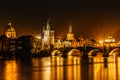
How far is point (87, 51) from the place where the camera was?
91.1 meters

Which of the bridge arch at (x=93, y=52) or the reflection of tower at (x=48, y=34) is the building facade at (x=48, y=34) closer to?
the reflection of tower at (x=48, y=34)

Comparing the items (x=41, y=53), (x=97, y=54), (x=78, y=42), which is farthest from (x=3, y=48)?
(x=78, y=42)

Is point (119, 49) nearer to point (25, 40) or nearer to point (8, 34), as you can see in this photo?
point (25, 40)

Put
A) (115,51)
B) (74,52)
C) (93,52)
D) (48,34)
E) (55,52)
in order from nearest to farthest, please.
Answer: (115,51)
(93,52)
(74,52)
(55,52)
(48,34)

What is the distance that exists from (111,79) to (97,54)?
64179 millimetres

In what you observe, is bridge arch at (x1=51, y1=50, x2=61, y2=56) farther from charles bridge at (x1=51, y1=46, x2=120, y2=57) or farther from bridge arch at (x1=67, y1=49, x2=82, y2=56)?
bridge arch at (x1=67, y1=49, x2=82, y2=56)

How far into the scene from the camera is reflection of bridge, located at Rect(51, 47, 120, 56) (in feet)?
283

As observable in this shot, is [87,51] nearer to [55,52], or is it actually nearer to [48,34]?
[55,52]

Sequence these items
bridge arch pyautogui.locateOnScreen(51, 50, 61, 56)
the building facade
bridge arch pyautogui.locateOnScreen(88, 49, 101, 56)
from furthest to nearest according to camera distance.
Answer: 1. the building facade
2. bridge arch pyautogui.locateOnScreen(51, 50, 61, 56)
3. bridge arch pyautogui.locateOnScreen(88, 49, 101, 56)

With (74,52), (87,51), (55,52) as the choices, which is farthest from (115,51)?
(55,52)

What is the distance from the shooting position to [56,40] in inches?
4700

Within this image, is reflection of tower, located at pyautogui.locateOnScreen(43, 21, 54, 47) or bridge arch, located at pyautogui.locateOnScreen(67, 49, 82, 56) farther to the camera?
reflection of tower, located at pyautogui.locateOnScreen(43, 21, 54, 47)

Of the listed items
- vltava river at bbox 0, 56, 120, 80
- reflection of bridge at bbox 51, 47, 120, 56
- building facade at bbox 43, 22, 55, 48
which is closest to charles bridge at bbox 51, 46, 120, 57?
reflection of bridge at bbox 51, 47, 120, 56

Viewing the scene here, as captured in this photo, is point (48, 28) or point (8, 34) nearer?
point (8, 34)
